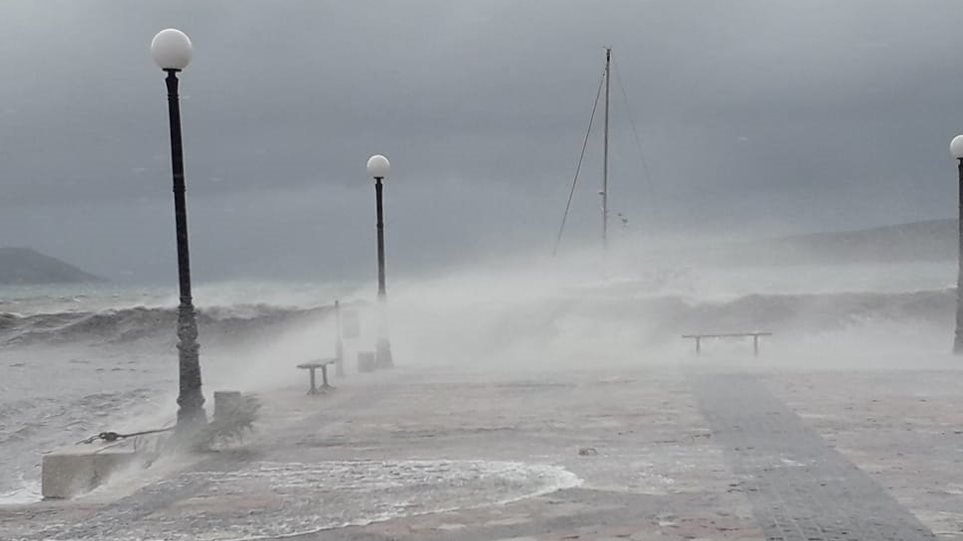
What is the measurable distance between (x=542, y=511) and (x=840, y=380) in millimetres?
10120

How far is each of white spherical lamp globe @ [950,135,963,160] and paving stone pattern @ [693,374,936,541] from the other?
997 centimetres

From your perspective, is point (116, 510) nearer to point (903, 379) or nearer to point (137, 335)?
point (903, 379)

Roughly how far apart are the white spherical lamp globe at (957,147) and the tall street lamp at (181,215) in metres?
15.1

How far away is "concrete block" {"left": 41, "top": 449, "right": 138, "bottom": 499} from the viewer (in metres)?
9.54

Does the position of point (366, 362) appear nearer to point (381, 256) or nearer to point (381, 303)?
point (381, 303)

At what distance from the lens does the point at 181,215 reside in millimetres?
11789

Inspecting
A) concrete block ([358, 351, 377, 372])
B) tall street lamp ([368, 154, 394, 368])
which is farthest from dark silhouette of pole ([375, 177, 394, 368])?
concrete block ([358, 351, 377, 372])

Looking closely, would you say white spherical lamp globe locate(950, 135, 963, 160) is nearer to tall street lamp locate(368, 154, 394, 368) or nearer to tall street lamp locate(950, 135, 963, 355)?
tall street lamp locate(950, 135, 963, 355)

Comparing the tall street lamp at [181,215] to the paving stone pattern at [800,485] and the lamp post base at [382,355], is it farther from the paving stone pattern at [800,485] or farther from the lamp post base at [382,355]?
the lamp post base at [382,355]

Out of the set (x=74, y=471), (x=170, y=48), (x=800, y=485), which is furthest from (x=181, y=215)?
(x=800, y=485)

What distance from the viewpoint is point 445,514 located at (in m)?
7.72

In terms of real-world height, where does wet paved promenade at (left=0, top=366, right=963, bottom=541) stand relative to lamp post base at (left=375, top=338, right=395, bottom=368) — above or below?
below

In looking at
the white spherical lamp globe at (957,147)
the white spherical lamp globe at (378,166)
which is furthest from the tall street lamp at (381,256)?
the white spherical lamp globe at (957,147)

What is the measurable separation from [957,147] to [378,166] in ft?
38.2
